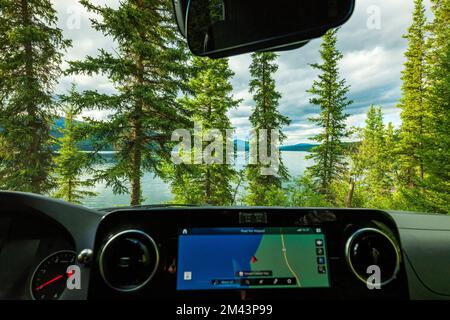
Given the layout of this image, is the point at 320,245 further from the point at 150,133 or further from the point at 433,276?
the point at 150,133

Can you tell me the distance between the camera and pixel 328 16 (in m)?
1.18

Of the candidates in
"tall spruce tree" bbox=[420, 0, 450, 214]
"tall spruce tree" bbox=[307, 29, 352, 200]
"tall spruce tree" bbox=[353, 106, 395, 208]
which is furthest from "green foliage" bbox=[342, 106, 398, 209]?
"tall spruce tree" bbox=[420, 0, 450, 214]

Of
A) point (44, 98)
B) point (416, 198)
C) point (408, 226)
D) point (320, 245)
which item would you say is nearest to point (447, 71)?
point (416, 198)

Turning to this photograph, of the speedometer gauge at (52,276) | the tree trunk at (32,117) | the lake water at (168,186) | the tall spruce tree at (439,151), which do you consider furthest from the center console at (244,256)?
the tree trunk at (32,117)

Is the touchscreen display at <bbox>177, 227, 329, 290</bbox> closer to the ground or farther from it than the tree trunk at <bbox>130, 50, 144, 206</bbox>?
closer to the ground

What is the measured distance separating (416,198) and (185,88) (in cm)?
1381

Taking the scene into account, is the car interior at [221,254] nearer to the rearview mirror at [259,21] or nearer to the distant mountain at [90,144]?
the rearview mirror at [259,21]

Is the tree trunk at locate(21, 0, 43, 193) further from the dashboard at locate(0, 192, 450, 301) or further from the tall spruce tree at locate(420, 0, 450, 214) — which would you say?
the tall spruce tree at locate(420, 0, 450, 214)

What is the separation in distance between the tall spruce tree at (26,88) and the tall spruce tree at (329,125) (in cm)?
2078

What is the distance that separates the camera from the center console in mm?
1552

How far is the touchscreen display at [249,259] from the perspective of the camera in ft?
5.11

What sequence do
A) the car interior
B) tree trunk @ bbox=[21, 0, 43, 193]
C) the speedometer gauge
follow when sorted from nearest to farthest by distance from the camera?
the car interior → the speedometer gauge → tree trunk @ bbox=[21, 0, 43, 193]

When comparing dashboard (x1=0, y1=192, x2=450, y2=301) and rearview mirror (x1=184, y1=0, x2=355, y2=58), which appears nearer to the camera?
rearview mirror (x1=184, y1=0, x2=355, y2=58)

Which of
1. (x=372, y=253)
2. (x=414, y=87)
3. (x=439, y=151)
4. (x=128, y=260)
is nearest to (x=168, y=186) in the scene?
(x=439, y=151)
